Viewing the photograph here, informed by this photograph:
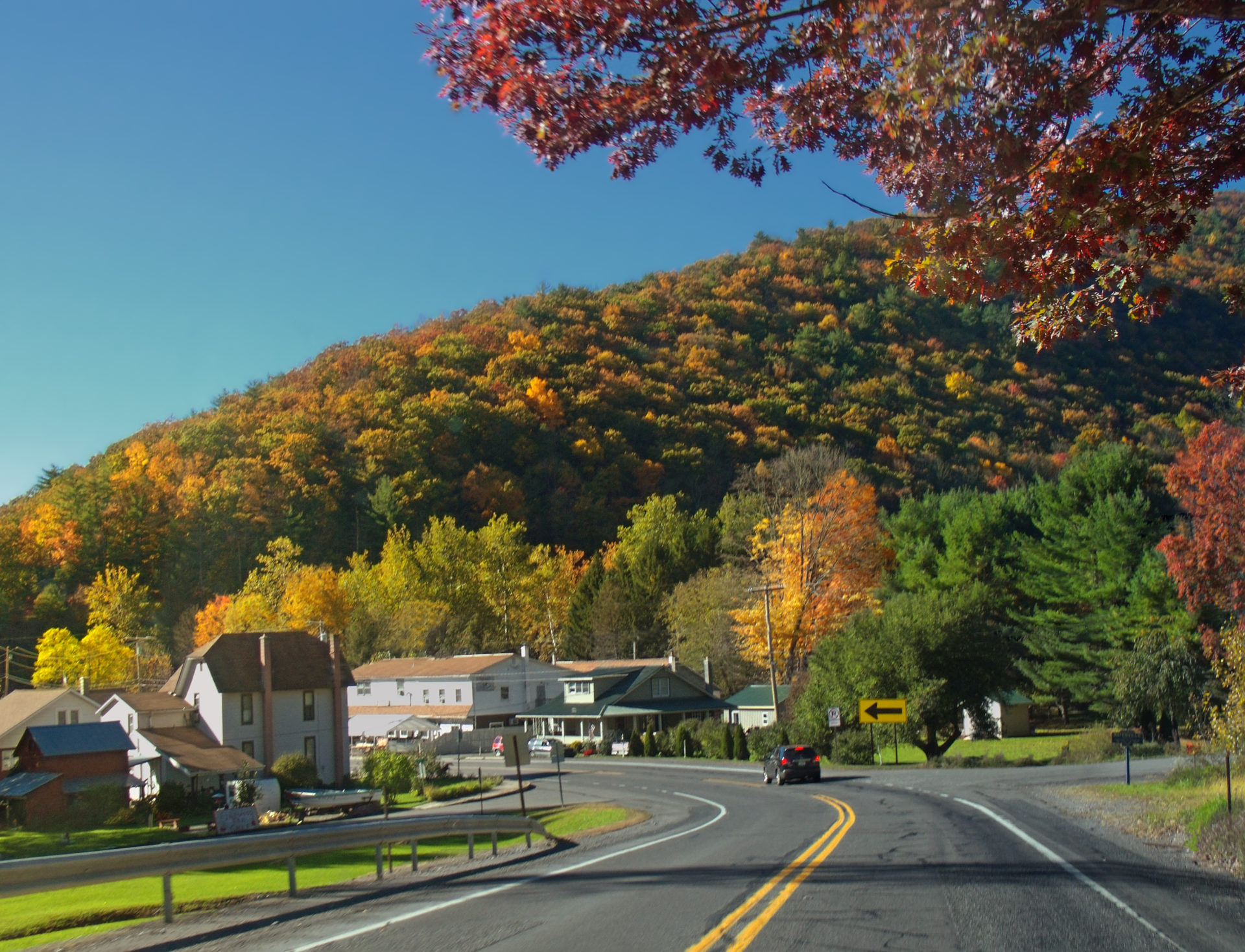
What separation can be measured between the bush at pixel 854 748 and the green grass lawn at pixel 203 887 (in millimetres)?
16911

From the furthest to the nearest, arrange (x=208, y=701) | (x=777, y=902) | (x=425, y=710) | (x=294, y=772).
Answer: (x=425, y=710) < (x=208, y=701) < (x=294, y=772) < (x=777, y=902)

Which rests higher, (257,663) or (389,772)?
(257,663)

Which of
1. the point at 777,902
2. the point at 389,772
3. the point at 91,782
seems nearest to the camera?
the point at 777,902

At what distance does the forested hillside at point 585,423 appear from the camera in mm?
86875

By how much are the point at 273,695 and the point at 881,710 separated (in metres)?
30.2

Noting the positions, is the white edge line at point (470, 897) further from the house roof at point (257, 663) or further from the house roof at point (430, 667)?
the house roof at point (430, 667)

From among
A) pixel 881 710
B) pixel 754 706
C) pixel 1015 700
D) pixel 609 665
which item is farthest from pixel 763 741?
pixel 609 665

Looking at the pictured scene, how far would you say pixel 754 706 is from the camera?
2537 inches

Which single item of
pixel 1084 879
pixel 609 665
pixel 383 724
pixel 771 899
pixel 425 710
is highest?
pixel 771 899

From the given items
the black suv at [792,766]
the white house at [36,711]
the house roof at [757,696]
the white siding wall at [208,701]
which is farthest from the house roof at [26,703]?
the house roof at [757,696]

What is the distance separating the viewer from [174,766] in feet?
148

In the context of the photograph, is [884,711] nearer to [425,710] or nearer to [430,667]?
[425,710]

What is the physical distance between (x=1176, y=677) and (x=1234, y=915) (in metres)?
43.5

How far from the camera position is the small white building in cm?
6203
